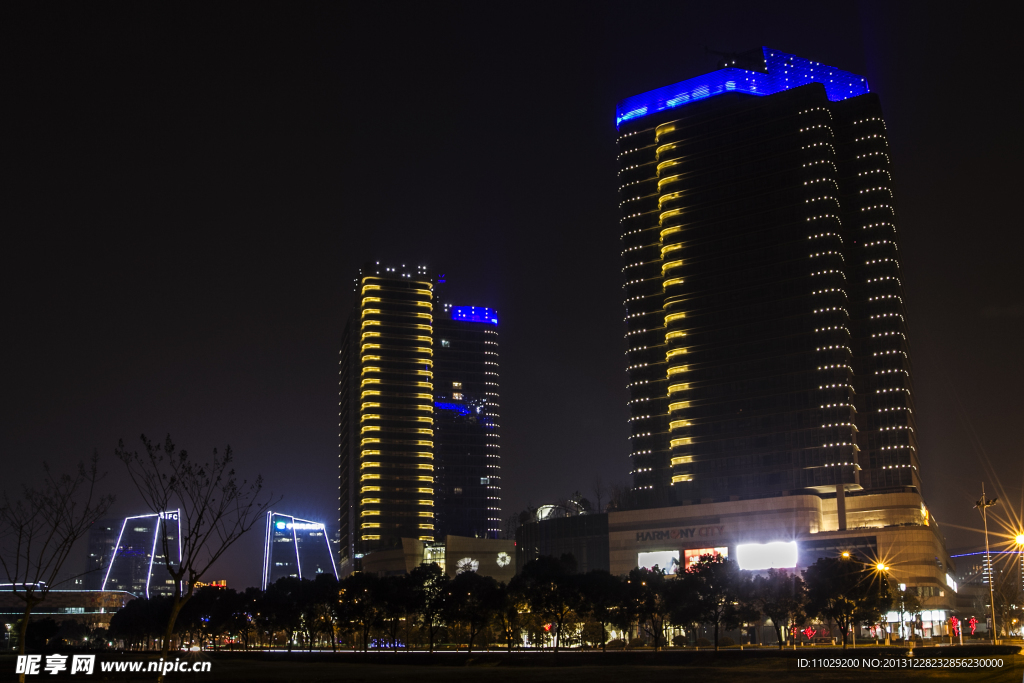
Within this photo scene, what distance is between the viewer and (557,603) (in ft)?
452

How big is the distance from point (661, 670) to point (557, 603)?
48.7m

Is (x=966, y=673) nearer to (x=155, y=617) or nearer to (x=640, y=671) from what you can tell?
(x=640, y=671)

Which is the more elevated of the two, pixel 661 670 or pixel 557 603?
pixel 557 603

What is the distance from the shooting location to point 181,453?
63.9 meters

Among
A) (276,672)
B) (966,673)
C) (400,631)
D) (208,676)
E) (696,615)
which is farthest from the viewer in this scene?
(400,631)

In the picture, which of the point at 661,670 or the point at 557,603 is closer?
the point at 661,670

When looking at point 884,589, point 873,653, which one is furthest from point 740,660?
point 884,589

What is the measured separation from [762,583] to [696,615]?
1194 centimetres

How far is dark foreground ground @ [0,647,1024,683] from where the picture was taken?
73.4m

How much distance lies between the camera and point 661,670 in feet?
296

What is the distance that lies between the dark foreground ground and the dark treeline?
21.7 m

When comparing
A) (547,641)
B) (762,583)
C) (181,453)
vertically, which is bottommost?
(547,641)

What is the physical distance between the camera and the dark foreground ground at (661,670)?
7338 cm

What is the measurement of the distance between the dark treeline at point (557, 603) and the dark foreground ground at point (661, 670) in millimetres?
21651
